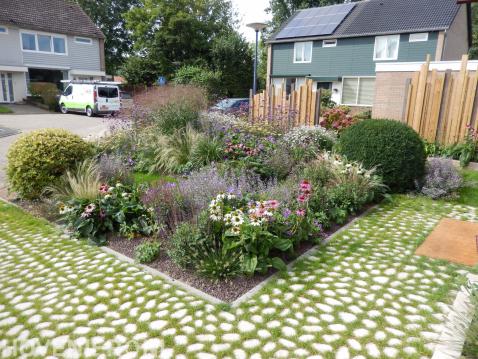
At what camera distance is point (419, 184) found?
22.4 ft

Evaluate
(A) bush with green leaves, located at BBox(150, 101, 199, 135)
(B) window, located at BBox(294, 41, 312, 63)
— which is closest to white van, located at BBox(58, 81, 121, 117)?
(A) bush with green leaves, located at BBox(150, 101, 199, 135)

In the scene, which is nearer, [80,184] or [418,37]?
[80,184]

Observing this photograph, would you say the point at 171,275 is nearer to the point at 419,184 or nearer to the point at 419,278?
the point at 419,278

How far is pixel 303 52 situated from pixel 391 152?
72.8 feet

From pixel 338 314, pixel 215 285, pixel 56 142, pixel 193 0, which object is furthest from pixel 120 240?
pixel 193 0

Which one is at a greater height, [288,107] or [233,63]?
[233,63]

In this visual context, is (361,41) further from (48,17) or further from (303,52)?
(48,17)

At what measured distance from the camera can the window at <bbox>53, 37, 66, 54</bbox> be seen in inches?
1144

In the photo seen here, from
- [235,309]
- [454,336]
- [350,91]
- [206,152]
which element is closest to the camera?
[454,336]

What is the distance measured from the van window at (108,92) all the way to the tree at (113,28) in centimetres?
2542

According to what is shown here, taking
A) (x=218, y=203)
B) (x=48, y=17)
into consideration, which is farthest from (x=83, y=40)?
(x=218, y=203)

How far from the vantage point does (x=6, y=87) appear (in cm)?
2655

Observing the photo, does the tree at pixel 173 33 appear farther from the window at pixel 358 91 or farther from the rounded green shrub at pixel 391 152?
the rounded green shrub at pixel 391 152

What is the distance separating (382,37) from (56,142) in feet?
73.4
